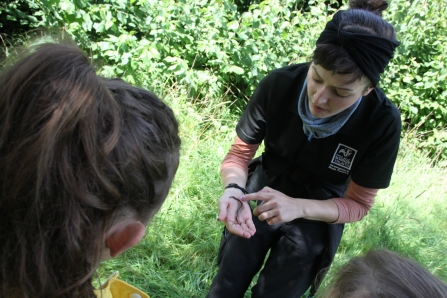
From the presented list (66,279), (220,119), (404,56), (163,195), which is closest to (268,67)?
(220,119)

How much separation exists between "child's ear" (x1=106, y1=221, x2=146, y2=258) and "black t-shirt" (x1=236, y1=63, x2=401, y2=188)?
103 cm

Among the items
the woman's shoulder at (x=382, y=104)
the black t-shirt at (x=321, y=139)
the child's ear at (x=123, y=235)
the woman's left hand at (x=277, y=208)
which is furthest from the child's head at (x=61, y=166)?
the woman's shoulder at (x=382, y=104)

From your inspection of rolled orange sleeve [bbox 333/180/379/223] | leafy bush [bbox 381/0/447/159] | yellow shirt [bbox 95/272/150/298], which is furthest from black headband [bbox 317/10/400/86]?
leafy bush [bbox 381/0/447/159]

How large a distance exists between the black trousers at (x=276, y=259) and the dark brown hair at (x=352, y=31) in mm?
732

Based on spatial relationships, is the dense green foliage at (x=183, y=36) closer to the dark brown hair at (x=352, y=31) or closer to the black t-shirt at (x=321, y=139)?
the black t-shirt at (x=321, y=139)

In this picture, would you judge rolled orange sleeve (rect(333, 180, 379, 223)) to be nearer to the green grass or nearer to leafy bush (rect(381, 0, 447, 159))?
the green grass

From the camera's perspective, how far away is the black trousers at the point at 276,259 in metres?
1.88

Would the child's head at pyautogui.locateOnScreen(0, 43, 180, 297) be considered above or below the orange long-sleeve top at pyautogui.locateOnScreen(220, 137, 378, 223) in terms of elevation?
above

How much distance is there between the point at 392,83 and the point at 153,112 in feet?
17.9

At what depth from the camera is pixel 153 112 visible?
983 millimetres

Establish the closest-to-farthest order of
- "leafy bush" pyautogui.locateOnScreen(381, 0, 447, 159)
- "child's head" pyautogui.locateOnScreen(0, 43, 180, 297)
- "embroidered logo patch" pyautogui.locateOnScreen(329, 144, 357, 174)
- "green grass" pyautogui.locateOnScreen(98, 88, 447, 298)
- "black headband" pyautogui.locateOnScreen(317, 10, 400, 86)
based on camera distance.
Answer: "child's head" pyautogui.locateOnScreen(0, 43, 180, 297) → "black headband" pyautogui.locateOnScreen(317, 10, 400, 86) → "embroidered logo patch" pyautogui.locateOnScreen(329, 144, 357, 174) → "green grass" pyautogui.locateOnScreen(98, 88, 447, 298) → "leafy bush" pyautogui.locateOnScreen(381, 0, 447, 159)

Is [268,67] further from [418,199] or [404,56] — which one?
[404,56]

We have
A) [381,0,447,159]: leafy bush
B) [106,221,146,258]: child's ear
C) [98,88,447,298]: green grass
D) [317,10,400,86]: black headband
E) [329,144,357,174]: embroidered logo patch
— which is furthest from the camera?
Result: [381,0,447,159]: leafy bush

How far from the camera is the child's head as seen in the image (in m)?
0.75
